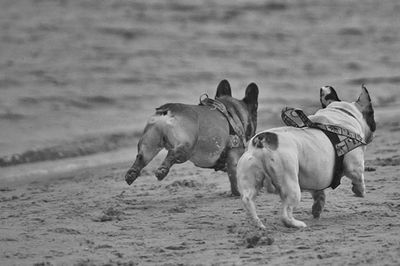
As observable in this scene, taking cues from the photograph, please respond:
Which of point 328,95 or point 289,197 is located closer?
point 289,197

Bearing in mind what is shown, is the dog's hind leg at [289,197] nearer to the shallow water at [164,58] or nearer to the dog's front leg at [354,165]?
the dog's front leg at [354,165]

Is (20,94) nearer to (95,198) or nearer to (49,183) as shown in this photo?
(49,183)

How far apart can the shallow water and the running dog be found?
412 cm

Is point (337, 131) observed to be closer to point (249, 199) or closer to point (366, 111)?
point (366, 111)

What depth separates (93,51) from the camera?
20984 mm

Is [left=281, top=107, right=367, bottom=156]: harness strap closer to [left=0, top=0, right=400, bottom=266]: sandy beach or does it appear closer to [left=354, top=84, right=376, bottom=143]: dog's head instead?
[left=354, top=84, right=376, bottom=143]: dog's head

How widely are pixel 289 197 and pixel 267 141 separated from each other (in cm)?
43

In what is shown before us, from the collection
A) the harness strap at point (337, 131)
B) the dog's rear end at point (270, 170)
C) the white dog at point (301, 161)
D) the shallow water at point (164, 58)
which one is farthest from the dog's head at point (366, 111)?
the shallow water at point (164, 58)

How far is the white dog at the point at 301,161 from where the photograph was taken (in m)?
6.44

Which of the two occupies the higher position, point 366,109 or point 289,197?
point 366,109

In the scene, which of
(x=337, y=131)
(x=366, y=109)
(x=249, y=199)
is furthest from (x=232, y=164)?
(x=249, y=199)

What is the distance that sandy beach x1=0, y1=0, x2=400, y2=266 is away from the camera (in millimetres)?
6371

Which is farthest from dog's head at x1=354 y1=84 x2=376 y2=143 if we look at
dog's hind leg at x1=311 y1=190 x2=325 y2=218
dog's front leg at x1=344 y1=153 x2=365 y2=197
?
dog's hind leg at x1=311 y1=190 x2=325 y2=218

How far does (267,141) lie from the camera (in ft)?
21.2
